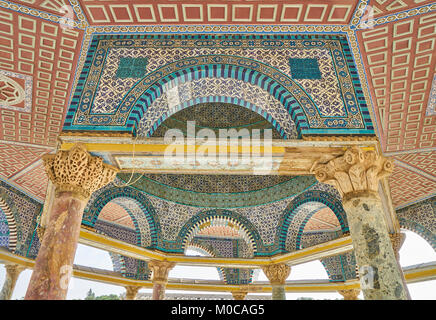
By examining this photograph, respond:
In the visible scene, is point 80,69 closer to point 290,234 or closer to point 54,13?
point 54,13

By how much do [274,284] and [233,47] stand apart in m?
6.76

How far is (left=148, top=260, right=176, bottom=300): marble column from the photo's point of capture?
8750 mm

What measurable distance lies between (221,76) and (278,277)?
6363mm

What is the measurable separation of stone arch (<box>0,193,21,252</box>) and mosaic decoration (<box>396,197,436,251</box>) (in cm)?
1070

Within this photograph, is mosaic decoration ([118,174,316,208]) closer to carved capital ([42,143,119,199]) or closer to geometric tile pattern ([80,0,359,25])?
carved capital ([42,143,119,199])

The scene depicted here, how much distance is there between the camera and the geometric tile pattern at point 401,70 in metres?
4.63

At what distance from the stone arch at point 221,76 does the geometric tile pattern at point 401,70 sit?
4.32 feet

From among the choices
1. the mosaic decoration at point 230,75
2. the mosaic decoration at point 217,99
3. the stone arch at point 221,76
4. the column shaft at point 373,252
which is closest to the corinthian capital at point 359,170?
the column shaft at point 373,252

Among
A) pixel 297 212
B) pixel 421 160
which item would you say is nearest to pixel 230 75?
pixel 421 160

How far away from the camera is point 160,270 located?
8.95m

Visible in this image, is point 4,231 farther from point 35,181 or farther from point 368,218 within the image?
point 368,218

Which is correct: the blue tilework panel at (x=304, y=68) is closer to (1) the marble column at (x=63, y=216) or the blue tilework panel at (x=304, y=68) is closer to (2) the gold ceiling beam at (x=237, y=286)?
(1) the marble column at (x=63, y=216)
